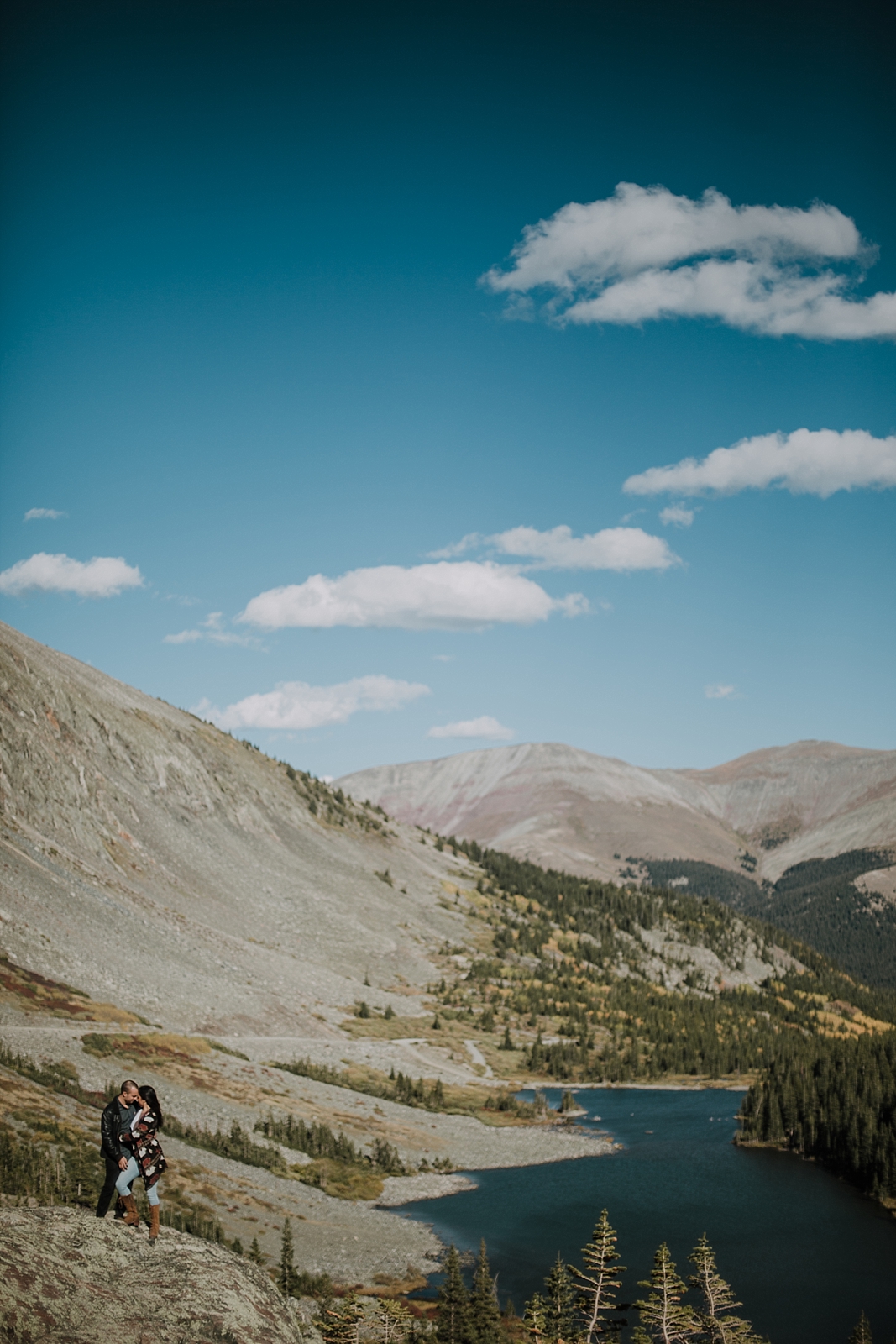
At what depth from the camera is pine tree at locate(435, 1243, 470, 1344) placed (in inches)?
1657


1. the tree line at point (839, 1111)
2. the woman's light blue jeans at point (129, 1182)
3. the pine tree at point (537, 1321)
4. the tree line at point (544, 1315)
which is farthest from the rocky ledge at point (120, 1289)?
the tree line at point (839, 1111)

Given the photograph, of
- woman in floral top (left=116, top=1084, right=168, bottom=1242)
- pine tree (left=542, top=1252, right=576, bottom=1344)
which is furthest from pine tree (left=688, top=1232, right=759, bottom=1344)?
woman in floral top (left=116, top=1084, right=168, bottom=1242)

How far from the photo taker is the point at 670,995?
557 feet

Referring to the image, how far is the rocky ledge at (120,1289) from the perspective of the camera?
1307cm

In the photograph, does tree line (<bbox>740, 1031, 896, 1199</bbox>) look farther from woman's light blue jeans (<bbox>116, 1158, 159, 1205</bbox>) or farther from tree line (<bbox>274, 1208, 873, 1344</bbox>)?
woman's light blue jeans (<bbox>116, 1158, 159, 1205</bbox>)

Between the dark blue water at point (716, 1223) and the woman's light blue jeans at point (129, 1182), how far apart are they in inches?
1741

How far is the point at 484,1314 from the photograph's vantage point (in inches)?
1719

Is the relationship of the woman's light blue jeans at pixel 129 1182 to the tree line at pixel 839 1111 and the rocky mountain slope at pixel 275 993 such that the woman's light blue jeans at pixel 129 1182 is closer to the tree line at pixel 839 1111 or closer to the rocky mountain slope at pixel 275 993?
the rocky mountain slope at pixel 275 993

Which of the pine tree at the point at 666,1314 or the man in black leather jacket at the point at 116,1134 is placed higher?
the man in black leather jacket at the point at 116,1134

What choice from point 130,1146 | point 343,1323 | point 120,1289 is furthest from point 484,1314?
point 120,1289

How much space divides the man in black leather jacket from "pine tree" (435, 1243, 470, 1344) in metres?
31.4

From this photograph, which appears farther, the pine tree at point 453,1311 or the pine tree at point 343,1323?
the pine tree at point 453,1311

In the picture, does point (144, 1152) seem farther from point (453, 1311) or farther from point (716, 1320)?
point (716, 1320)

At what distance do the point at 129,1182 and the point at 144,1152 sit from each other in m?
0.60
